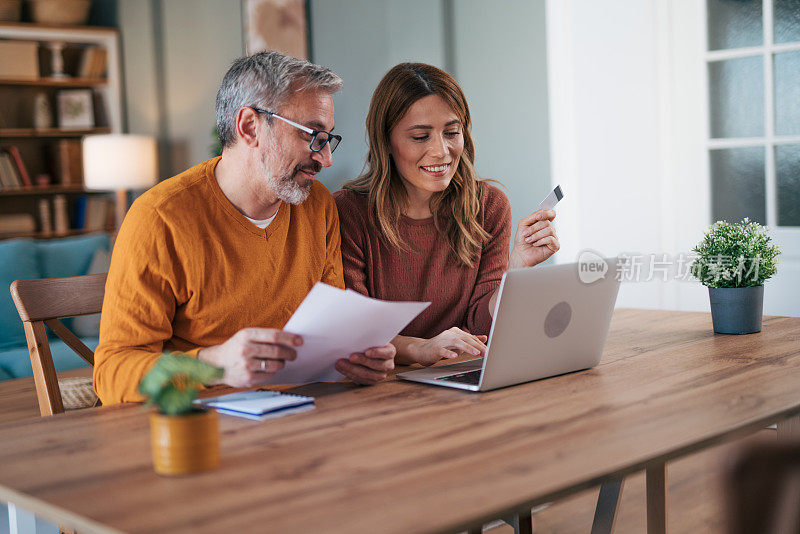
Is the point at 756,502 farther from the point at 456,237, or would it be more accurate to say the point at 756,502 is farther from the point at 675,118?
the point at 675,118

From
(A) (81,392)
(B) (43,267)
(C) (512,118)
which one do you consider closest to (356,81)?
(C) (512,118)

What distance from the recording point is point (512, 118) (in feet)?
13.0

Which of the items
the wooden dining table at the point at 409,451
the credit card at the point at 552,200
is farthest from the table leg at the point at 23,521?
the credit card at the point at 552,200

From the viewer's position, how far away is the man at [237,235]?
1570mm

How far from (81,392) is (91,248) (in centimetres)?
194

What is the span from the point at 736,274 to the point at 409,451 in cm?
115

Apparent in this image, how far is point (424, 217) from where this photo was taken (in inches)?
84.4

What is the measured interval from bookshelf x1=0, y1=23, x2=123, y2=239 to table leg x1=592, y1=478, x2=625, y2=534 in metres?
5.63

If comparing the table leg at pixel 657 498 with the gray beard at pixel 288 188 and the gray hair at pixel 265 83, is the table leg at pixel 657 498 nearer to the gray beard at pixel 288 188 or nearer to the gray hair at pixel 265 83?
the gray beard at pixel 288 188

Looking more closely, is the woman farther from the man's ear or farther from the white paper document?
the white paper document

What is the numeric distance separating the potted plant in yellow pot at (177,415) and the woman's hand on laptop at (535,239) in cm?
104

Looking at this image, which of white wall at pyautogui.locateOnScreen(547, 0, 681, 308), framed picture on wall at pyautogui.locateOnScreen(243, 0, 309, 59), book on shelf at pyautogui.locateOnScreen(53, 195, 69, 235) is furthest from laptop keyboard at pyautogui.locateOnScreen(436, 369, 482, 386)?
book on shelf at pyautogui.locateOnScreen(53, 195, 69, 235)

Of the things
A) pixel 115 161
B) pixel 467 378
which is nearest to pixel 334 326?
pixel 467 378

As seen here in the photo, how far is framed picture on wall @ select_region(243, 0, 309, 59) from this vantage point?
4.93 meters
